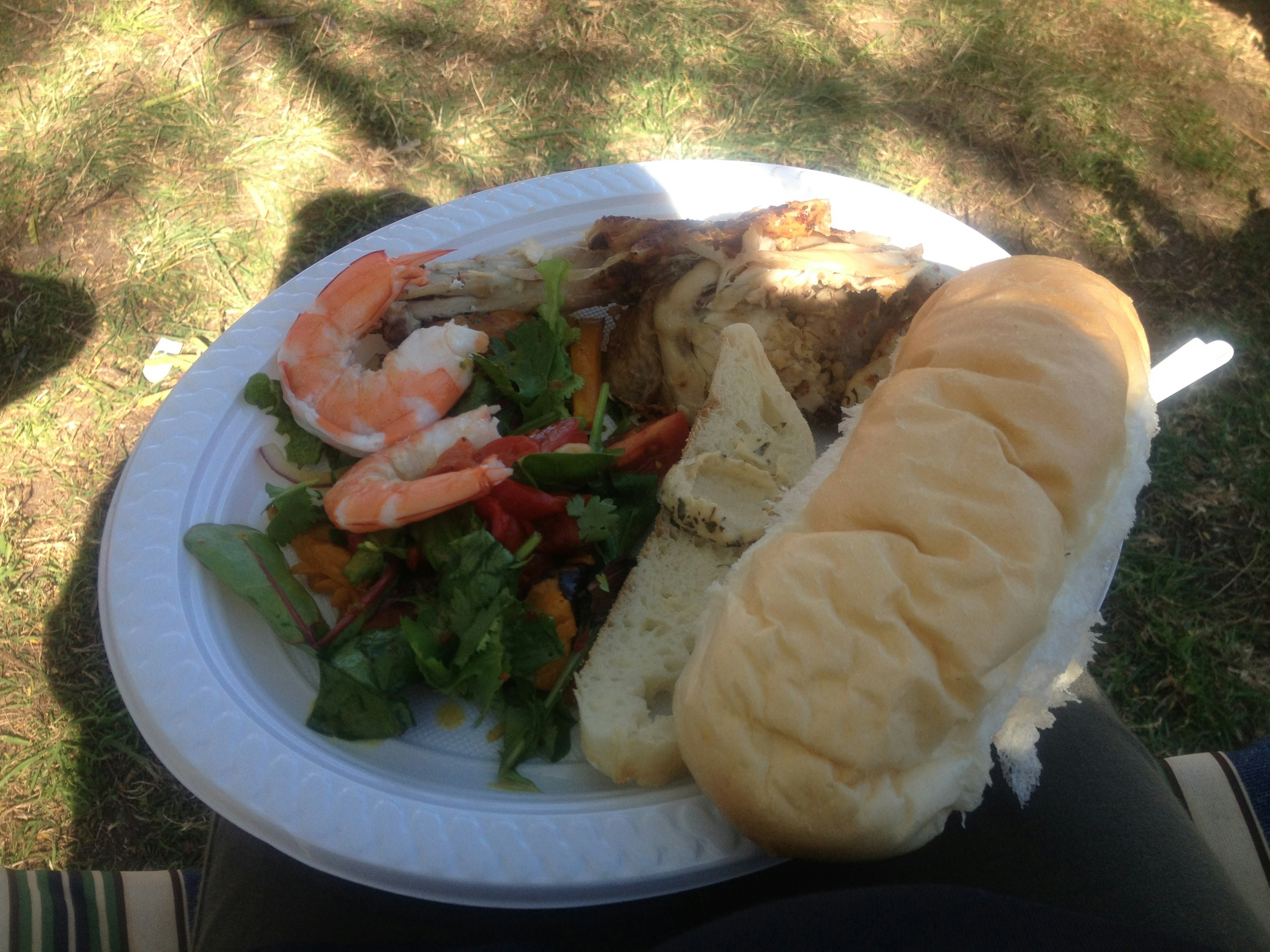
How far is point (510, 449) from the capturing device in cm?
210

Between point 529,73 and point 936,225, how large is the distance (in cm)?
304

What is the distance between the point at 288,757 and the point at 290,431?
0.99m

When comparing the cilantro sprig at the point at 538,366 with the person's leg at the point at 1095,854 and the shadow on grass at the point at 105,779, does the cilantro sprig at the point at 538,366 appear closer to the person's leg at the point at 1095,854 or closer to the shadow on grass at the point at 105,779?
the person's leg at the point at 1095,854

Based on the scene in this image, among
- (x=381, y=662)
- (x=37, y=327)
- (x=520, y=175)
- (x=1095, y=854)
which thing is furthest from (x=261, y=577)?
(x=520, y=175)

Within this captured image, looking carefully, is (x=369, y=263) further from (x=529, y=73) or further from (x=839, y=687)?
(x=529, y=73)

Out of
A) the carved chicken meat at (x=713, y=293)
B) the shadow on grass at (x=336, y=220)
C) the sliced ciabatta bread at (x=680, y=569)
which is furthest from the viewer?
the shadow on grass at (x=336, y=220)

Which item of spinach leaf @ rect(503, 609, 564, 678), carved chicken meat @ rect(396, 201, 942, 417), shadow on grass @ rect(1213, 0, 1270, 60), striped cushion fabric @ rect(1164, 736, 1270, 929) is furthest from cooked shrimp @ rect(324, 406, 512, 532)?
shadow on grass @ rect(1213, 0, 1270, 60)

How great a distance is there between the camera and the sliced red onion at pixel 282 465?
225 cm

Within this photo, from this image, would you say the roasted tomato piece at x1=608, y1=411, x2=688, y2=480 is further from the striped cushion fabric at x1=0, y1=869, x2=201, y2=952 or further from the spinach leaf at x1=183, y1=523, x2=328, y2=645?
Result: the striped cushion fabric at x1=0, y1=869, x2=201, y2=952

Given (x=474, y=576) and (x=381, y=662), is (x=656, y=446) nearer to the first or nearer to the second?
(x=474, y=576)

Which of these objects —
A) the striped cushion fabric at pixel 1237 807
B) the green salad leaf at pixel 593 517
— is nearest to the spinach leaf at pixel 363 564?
the green salad leaf at pixel 593 517

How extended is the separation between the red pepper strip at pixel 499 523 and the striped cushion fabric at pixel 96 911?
4.33ft

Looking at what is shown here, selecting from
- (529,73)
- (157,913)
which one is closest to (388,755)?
(157,913)

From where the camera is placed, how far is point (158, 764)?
271 centimetres
